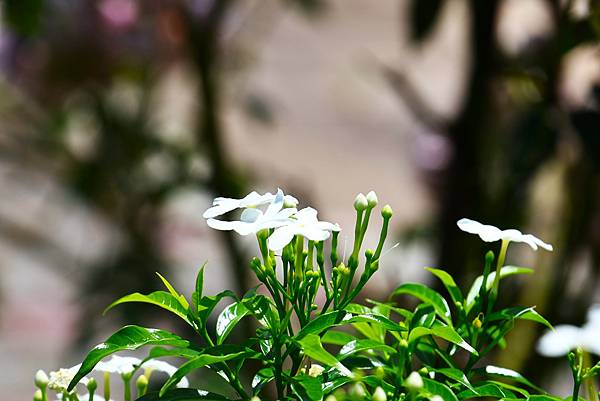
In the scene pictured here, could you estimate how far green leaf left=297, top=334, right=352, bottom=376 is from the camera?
1.08ft

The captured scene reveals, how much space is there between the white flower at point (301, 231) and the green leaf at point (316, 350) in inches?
1.3

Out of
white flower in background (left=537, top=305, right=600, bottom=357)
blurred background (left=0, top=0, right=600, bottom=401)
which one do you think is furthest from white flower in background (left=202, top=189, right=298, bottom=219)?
blurred background (left=0, top=0, right=600, bottom=401)

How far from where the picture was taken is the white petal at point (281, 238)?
34cm

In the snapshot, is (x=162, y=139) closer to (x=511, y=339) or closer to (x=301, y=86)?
(x=511, y=339)

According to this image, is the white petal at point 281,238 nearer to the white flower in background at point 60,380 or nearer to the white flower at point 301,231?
the white flower at point 301,231

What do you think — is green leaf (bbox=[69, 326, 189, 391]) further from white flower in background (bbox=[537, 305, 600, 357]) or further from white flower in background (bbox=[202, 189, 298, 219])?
white flower in background (bbox=[537, 305, 600, 357])

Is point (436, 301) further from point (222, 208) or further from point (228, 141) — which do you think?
point (228, 141)

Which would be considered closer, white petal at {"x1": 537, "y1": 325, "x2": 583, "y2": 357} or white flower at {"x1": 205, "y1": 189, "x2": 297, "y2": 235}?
white flower at {"x1": 205, "y1": 189, "x2": 297, "y2": 235}

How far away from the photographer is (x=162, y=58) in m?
1.33

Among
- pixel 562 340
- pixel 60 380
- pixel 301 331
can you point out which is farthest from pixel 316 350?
pixel 562 340

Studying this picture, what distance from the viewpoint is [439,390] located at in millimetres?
337

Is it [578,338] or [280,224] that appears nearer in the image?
[280,224]

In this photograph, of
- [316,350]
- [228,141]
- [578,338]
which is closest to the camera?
[316,350]

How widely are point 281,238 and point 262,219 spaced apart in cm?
2
